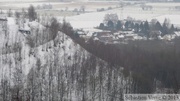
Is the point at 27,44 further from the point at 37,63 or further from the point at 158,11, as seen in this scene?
the point at 158,11

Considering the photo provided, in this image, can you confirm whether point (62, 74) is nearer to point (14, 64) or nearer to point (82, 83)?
point (82, 83)

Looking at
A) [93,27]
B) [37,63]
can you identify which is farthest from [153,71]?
[93,27]

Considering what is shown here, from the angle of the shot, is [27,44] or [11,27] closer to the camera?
[27,44]

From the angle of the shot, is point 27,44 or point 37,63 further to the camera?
point 27,44

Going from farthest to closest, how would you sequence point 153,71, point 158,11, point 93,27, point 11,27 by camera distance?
point 158,11 → point 93,27 → point 11,27 → point 153,71

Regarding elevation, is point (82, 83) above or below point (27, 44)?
below

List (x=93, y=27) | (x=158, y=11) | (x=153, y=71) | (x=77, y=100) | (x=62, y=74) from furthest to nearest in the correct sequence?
(x=158, y=11)
(x=93, y=27)
(x=153, y=71)
(x=62, y=74)
(x=77, y=100)

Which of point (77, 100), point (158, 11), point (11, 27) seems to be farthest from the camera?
point (158, 11)

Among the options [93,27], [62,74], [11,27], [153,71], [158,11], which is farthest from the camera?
[158,11]

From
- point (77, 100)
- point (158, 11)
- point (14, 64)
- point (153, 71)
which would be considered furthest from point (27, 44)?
point (158, 11)
